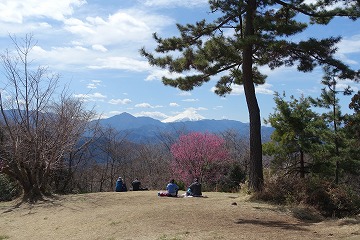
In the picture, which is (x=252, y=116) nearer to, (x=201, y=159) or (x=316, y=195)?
(x=316, y=195)

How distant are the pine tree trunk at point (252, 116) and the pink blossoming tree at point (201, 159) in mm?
18073

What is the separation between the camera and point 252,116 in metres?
14.5

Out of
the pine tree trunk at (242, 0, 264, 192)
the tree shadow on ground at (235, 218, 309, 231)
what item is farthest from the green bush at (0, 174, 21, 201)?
the tree shadow on ground at (235, 218, 309, 231)

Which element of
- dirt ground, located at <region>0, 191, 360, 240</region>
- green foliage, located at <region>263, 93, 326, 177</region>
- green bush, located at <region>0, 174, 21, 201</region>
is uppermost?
green foliage, located at <region>263, 93, 326, 177</region>

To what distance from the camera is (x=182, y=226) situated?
9.23m

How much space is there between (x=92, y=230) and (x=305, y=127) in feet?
43.9

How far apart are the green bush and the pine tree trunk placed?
43.3 ft

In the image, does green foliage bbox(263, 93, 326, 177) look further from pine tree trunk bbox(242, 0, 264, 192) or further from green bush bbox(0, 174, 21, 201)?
green bush bbox(0, 174, 21, 201)

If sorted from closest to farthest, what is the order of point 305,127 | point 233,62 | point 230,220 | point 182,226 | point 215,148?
point 182,226, point 230,220, point 233,62, point 305,127, point 215,148

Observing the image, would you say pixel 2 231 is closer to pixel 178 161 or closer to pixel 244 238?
pixel 244 238

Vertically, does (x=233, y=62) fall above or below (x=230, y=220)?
above

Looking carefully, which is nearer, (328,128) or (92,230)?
(92,230)

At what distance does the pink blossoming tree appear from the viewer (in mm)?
32875

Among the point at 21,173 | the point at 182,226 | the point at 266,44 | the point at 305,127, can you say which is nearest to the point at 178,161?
the point at 305,127
